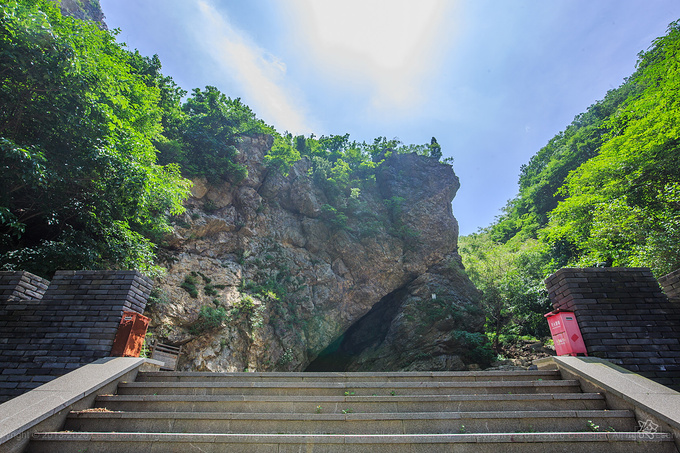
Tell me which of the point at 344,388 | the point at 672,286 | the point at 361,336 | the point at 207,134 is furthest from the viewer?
the point at 361,336

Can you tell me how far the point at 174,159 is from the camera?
49.4 ft

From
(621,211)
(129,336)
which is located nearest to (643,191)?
(621,211)

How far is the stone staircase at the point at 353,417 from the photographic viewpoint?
113 inches

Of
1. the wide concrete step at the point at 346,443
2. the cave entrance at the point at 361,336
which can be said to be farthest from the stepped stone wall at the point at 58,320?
the cave entrance at the point at 361,336

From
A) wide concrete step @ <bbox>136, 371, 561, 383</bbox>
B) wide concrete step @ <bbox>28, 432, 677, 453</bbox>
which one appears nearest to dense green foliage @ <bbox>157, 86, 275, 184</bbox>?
wide concrete step @ <bbox>136, 371, 561, 383</bbox>

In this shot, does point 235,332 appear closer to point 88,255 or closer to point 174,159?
point 88,255

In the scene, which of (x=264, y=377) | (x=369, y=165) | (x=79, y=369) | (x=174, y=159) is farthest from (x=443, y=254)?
(x=79, y=369)

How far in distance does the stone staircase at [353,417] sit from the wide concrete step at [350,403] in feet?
0.04

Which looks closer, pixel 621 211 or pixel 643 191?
pixel 621 211

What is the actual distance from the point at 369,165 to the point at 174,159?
13.5 m

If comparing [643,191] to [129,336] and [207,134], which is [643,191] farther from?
[207,134]

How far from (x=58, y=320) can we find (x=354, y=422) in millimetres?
4753

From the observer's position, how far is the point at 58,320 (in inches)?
187

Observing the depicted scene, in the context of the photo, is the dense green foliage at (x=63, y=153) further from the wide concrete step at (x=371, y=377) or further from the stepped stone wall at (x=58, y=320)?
the wide concrete step at (x=371, y=377)
